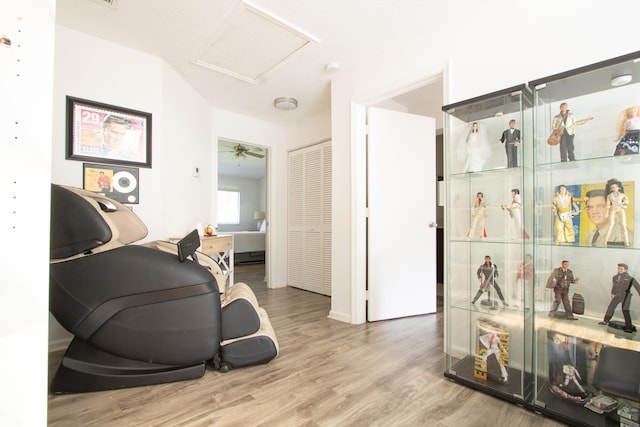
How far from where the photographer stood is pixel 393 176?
2.92 metres

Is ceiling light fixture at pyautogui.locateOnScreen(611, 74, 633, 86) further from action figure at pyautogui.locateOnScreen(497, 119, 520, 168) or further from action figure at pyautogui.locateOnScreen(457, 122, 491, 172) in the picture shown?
action figure at pyautogui.locateOnScreen(457, 122, 491, 172)

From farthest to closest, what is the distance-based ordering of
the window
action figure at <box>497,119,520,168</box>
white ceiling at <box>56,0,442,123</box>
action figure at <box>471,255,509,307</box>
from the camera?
the window, white ceiling at <box>56,0,442,123</box>, action figure at <box>471,255,509,307</box>, action figure at <box>497,119,520,168</box>

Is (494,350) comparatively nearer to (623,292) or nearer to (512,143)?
(623,292)

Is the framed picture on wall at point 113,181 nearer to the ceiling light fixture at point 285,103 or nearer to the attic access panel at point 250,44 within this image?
the attic access panel at point 250,44

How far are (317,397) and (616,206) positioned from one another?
1.80m

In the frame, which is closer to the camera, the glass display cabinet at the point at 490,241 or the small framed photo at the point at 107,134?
the glass display cabinet at the point at 490,241

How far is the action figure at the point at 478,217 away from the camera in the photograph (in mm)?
1817

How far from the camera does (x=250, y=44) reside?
7.81 feet

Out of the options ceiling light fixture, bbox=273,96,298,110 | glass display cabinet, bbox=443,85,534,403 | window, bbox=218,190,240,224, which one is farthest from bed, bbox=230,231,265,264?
glass display cabinet, bbox=443,85,534,403

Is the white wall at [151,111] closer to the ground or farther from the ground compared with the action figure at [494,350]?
farther from the ground

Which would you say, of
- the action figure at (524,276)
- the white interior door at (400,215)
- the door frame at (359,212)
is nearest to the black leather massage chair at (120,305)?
the door frame at (359,212)

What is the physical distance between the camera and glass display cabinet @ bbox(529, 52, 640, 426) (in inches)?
52.1

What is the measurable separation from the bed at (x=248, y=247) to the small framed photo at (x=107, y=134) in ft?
12.9

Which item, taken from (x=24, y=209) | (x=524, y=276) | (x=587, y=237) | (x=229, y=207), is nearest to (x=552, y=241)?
(x=587, y=237)
